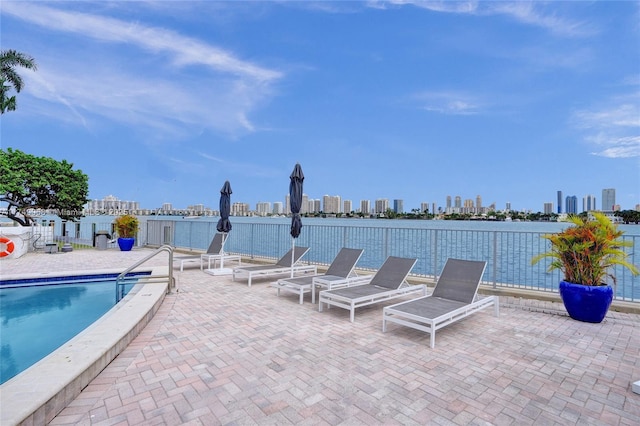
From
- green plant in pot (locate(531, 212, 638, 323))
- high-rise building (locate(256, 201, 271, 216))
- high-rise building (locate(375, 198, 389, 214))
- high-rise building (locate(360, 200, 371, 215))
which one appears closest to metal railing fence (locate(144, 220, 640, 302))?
green plant in pot (locate(531, 212, 638, 323))

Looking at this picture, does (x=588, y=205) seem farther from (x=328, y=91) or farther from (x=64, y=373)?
(x=328, y=91)

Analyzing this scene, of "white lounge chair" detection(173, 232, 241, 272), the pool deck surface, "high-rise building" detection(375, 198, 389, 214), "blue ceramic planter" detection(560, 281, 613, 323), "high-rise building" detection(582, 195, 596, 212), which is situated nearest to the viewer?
the pool deck surface

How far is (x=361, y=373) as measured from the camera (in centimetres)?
330

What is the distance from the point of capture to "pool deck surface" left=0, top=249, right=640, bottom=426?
260 centimetres

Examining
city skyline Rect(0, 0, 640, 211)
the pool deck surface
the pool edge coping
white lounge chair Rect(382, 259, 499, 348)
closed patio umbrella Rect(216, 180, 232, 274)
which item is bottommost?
the pool deck surface

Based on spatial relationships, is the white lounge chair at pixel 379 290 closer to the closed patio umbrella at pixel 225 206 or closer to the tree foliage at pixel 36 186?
the closed patio umbrella at pixel 225 206

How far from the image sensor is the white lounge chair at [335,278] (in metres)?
6.24

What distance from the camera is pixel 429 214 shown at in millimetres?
39125

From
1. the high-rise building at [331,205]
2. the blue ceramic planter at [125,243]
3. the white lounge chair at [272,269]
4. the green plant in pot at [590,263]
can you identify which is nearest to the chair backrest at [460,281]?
the green plant in pot at [590,263]

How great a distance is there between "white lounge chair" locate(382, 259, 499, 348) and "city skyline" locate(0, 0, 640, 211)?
4.22 metres

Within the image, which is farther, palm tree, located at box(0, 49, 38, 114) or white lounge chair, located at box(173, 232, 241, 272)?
palm tree, located at box(0, 49, 38, 114)

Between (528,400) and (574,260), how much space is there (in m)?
3.56

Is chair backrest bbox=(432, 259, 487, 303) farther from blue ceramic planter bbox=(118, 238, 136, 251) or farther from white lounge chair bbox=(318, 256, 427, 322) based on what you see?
blue ceramic planter bbox=(118, 238, 136, 251)

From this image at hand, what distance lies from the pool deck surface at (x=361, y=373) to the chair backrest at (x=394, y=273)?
2.79 feet
